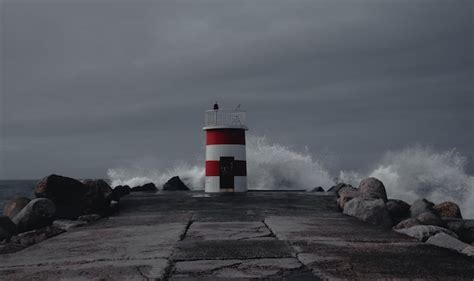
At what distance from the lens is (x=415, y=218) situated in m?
7.91

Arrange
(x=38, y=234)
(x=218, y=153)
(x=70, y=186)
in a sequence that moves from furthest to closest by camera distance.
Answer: (x=218, y=153) < (x=70, y=186) < (x=38, y=234)

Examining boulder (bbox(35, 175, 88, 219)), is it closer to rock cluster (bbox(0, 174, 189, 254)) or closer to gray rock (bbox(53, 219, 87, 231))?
rock cluster (bbox(0, 174, 189, 254))

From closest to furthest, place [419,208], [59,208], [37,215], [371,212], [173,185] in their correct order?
[371,212], [37,215], [59,208], [419,208], [173,185]

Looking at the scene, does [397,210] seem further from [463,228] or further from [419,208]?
[463,228]

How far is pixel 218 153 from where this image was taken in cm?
1305

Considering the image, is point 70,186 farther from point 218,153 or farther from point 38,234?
point 218,153

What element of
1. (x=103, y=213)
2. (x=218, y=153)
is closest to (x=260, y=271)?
(x=103, y=213)

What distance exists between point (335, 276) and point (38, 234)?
16.1 feet

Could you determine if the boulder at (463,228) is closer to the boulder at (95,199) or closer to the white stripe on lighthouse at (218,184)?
the white stripe on lighthouse at (218,184)

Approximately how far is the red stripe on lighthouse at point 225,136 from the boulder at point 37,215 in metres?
5.56

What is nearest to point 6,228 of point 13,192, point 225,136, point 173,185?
point 225,136

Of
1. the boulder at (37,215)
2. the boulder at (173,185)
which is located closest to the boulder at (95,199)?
the boulder at (37,215)

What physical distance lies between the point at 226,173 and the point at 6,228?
611 centimetres

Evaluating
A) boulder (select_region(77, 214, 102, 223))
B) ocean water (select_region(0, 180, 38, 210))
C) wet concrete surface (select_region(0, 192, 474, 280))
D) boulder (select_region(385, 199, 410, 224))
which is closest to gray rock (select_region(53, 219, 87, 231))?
boulder (select_region(77, 214, 102, 223))
